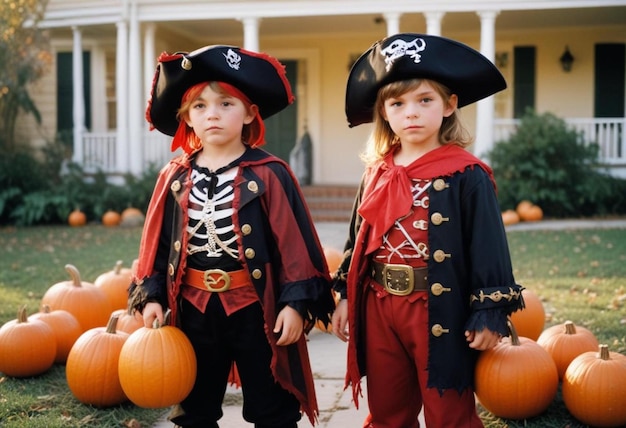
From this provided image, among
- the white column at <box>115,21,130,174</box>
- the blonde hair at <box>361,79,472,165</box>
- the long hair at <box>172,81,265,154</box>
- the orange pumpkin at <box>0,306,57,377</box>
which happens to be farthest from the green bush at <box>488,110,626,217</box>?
the long hair at <box>172,81,265,154</box>

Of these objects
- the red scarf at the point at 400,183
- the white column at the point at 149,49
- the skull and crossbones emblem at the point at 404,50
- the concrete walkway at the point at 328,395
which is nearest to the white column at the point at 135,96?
the white column at the point at 149,49

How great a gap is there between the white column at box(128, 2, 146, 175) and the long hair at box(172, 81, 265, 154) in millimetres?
10862

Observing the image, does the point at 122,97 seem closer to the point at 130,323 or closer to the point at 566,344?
the point at 130,323

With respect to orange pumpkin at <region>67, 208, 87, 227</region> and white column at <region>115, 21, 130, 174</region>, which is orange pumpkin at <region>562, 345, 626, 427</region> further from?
white column at <region>115, 21, 130, 174</region>

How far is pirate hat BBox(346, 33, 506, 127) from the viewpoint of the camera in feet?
9.43

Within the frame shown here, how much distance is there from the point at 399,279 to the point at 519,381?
99cm

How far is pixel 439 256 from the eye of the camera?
2883 mm

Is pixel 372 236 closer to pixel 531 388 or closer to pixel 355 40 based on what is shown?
pixel 531 388

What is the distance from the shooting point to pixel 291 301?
298 centimetres

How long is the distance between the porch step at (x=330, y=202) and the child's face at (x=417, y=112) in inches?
381

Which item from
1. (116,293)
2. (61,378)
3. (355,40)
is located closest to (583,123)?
(355,40)

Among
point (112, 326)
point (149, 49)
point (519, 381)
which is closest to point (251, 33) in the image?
point (149, 49)

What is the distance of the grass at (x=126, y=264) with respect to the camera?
12.7 ft

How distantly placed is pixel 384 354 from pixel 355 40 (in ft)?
43.5
